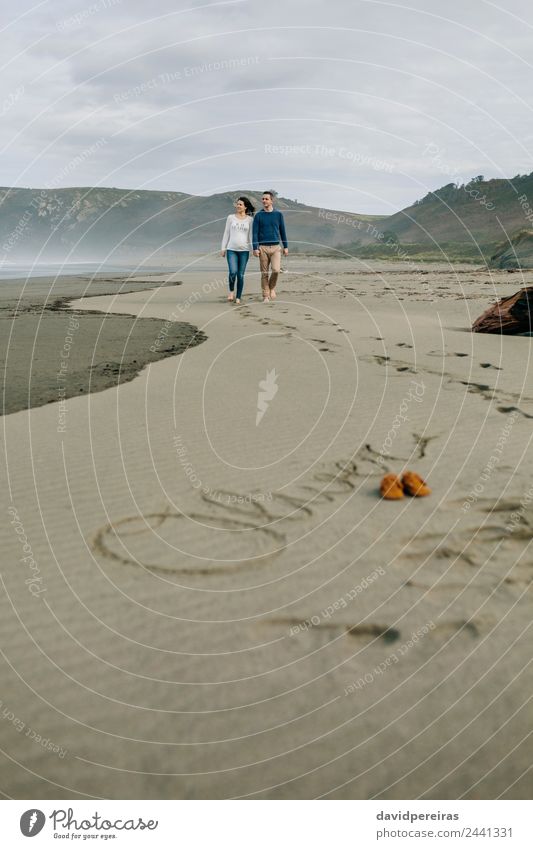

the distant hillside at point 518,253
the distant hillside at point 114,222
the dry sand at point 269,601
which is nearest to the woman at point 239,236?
the dry sand at point 269,601

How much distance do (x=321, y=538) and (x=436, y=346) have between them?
199 inches

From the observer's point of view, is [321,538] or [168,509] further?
[168,509]

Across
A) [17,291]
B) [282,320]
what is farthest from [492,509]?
[17,291]

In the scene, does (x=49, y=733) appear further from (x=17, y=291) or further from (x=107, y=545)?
(x=17, y=291)

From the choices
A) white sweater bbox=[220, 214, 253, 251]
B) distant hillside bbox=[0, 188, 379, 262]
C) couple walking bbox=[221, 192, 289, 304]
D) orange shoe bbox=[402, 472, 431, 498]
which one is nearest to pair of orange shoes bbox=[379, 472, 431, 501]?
orange shoe bbox=[402, 472, 431, 498]

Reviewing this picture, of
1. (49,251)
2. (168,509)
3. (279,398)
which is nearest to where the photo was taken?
(168,509)

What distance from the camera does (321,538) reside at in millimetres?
3021

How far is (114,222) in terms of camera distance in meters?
119

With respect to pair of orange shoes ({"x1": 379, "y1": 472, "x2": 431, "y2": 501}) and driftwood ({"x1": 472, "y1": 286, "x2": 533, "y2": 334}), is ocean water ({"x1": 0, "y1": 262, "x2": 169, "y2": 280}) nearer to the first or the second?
driftwood ({"x1": 472, "y1": 286, "x2": 533, "y2": 334})

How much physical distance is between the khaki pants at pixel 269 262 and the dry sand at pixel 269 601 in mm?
7488

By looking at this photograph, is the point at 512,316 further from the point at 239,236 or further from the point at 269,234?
the point at 239,236

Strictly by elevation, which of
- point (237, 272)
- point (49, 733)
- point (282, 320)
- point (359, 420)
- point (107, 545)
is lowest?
point (49, 733)

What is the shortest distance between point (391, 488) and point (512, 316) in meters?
5.55

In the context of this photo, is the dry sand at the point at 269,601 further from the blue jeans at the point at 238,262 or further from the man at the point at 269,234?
the blue jeans at the point at 238,262
